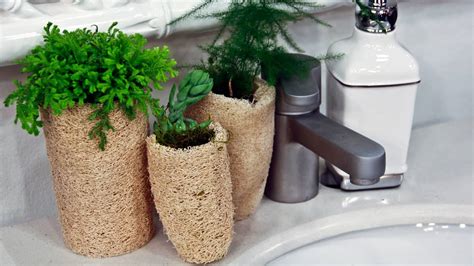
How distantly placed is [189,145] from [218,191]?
5cm

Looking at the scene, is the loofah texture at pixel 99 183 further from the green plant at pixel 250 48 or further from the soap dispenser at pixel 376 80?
the soap dispenser at pixel 376 80

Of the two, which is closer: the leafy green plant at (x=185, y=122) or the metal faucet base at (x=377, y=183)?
the leafy green plant at (x=185, y=122)

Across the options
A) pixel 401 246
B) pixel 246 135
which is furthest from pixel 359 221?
pixel 246 135

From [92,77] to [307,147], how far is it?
229 millimetres

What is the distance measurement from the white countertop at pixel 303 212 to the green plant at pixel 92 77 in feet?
0.46

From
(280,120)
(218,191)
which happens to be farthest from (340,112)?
(218,191)

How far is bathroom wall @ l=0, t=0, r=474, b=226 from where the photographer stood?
0.80m

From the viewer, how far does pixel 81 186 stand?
0.69 m

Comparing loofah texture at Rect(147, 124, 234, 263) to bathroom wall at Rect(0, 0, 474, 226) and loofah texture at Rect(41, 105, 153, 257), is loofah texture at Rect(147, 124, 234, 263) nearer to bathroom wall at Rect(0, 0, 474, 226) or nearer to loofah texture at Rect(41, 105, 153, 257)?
loofah texture at Rect(41, 105, 153, 257)

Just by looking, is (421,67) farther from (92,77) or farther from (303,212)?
(92,77)

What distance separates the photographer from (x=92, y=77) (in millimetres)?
→ 641

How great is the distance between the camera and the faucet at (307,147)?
2.23 ft

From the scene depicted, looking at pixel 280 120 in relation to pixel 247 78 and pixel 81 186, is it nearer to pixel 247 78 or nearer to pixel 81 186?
pixel 247 78

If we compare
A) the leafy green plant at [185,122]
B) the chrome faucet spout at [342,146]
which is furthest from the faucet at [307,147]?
the leafy green plant at [185,122]
